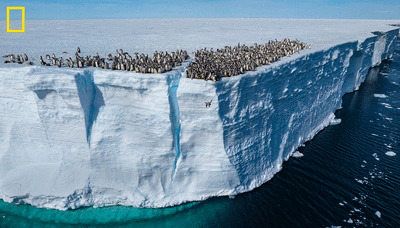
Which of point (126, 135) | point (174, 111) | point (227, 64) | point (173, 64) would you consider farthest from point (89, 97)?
point (227, 64)

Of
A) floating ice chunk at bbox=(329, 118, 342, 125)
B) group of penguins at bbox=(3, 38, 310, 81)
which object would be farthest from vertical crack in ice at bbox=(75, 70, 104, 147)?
floating ice chunk at bbox=(329, 118, 342, 125)

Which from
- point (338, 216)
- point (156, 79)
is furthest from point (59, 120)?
point (338, 216)

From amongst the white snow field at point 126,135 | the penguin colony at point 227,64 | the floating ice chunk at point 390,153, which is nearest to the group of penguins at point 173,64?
the penguin colony at point 227,64

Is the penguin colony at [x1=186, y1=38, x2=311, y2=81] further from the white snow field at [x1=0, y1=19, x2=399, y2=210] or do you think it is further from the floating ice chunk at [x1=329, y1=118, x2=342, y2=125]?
the floating ice chunk at [x1=329, y1=118, x2=342, y2=125]

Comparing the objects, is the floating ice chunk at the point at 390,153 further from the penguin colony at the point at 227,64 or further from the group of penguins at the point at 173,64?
the group of penguins at the point at 173,64

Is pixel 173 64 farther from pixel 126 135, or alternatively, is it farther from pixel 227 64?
pixel 126 135
